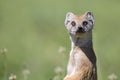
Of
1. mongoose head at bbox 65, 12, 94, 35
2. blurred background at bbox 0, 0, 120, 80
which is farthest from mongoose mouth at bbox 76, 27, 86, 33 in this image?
blurred background at bbox 0, 0, 120, 80

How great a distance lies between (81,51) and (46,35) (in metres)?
9.76

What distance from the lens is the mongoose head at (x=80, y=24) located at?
34.9ft

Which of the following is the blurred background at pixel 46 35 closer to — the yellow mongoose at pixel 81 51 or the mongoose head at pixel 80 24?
the yellow mongoose at pixel 81 51

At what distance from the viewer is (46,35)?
2077 centimetres

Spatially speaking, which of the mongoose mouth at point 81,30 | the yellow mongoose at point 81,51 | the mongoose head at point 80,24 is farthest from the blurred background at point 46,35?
the mongoose mouth at point 81,30

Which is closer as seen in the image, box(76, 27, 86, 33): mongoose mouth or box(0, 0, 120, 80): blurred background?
box(76, 27, 86, 33): mongoose mouth

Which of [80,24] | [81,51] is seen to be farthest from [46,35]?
[80,24]

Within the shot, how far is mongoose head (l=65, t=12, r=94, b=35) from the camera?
1065 cm

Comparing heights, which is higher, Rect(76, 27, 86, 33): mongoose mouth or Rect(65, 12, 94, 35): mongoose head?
Rect(65, 12, 94, 35): mongoose head

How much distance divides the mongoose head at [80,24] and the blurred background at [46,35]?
4.85m

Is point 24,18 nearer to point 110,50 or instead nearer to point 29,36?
point 29,36

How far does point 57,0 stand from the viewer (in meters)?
24.4

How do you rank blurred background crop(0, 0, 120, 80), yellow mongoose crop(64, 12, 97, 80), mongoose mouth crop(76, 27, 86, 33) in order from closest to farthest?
1. mongoose mouth crop(76, 27, 86, 33)
2. yellow mongoose crop(64, 12, 97, 80)
3. blurred background crop(0, 0, 120, 80)

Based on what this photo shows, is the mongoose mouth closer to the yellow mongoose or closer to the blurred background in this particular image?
the yellow mongoose
